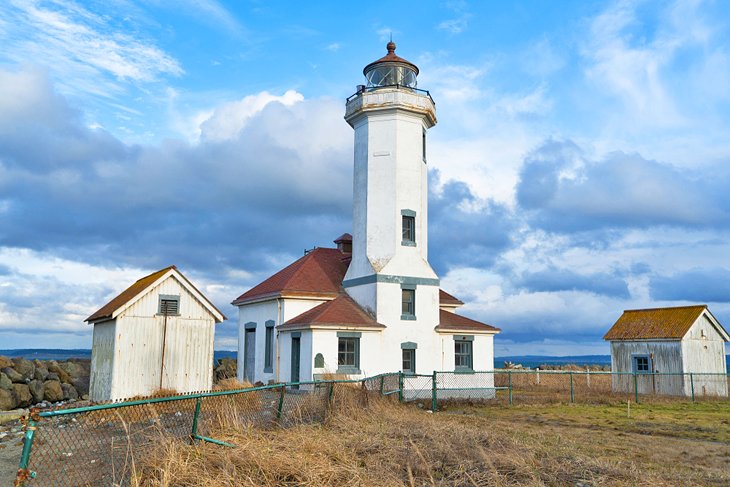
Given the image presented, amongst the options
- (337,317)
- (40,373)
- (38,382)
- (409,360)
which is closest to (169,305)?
(337,317)

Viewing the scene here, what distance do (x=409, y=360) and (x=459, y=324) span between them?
279 cm

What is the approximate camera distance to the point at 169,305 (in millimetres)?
20047

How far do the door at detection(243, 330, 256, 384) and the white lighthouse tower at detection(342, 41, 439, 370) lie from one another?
554 cm

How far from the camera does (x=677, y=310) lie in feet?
96.1

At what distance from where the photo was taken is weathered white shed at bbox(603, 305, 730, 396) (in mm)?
27359

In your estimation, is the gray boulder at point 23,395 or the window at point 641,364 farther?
the window at point 641,364

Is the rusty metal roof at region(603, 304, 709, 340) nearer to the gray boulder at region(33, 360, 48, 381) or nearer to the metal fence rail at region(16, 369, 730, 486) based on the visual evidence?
the metal fence rail at region(16, 369, 730, 486)

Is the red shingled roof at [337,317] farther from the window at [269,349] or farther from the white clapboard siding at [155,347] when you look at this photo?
the white clapboard siding at [155,347]

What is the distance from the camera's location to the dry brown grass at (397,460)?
7.00 metres

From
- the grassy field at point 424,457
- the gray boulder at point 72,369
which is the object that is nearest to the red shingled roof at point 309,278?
the gray boulder at point 72,369

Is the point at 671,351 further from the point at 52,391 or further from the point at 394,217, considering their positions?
the point at 52,391

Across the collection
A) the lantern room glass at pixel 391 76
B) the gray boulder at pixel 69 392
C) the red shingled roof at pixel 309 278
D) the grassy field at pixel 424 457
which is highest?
the lantern room glass at pixel 391 76

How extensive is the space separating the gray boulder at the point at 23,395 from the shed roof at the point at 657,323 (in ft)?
87.6

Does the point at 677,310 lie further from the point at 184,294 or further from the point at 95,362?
the point at 95,362
